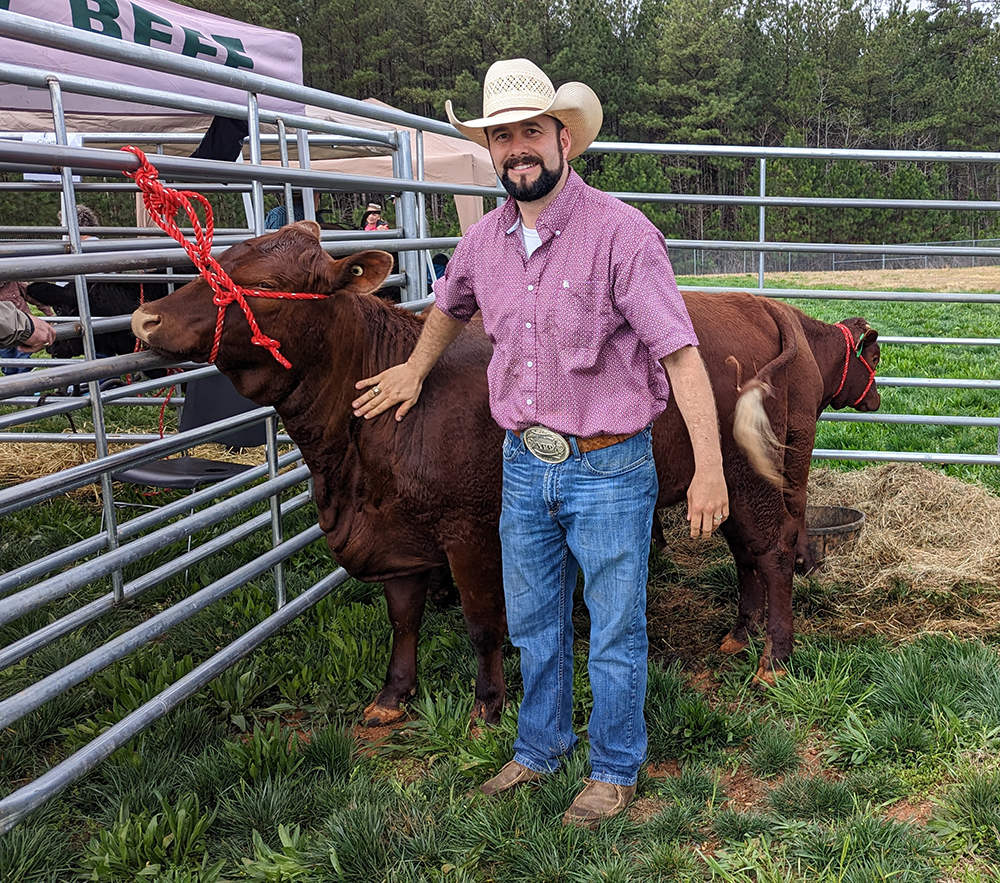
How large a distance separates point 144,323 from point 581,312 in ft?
4.33

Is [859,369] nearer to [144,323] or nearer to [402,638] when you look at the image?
[402,638]

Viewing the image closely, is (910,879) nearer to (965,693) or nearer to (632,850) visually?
(632,850)

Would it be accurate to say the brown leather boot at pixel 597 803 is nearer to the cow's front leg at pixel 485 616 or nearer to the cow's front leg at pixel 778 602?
the cow's front leg at pixel 485 616

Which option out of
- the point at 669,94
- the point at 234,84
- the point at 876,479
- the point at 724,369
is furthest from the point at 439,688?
the point at 669,94

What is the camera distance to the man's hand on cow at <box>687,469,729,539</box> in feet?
8.25

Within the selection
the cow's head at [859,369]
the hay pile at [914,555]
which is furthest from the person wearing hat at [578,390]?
the cow's head at [859,369]

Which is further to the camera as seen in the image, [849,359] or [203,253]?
[849,359]

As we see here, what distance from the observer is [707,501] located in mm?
2525

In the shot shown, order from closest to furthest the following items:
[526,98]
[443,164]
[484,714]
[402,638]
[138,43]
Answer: [526,98], [484,714], [402,638], [138,43], [443,164]

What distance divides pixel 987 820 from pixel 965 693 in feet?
2.43

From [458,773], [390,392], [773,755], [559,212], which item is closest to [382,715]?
[458,773]

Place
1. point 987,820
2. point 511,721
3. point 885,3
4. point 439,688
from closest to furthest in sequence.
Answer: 1. point 987,820
2. point 511,721
3. point 439,688
4. point 885,3

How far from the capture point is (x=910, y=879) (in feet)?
7.98

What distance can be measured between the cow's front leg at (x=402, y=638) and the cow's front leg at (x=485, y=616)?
0.28 m
